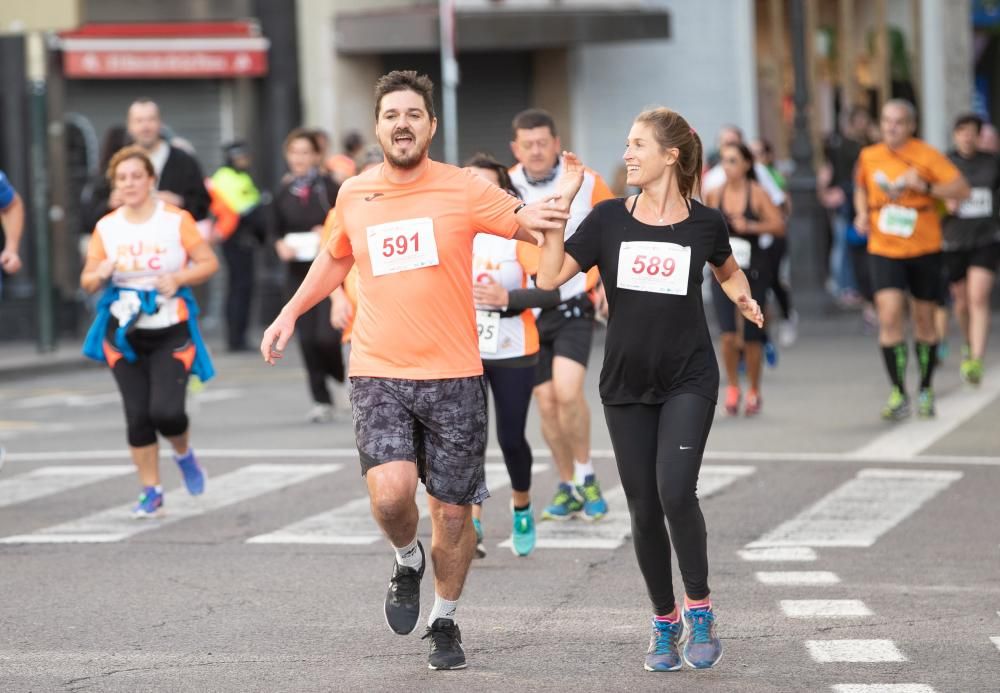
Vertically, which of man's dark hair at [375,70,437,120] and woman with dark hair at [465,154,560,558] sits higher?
man's dark hair at [375,70,437,120]

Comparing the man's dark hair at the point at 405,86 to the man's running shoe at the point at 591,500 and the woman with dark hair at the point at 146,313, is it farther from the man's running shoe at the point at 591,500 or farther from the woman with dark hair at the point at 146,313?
the woman with dark hair at the point at 146,313

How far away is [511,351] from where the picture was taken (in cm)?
902

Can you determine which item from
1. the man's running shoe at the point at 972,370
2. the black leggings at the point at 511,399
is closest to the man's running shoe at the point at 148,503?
the black leggings at the point at 511,399

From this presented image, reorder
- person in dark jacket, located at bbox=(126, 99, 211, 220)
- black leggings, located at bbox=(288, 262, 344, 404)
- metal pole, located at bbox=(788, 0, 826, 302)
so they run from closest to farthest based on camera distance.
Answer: person in dark jacket, located at bbox=(126, 99, 211, 220)
black leggings, located at bbox=(288, 262, 344, 404)
metal pole, located at bbox=(788, 0, 826, 302)

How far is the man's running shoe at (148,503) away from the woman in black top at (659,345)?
412 centimetres

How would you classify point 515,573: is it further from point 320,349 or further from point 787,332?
point 787,332

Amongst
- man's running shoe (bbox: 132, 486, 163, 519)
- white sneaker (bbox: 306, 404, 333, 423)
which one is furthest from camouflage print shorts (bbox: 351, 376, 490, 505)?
white sneaker (bbox: 306, 404, 333, 423)

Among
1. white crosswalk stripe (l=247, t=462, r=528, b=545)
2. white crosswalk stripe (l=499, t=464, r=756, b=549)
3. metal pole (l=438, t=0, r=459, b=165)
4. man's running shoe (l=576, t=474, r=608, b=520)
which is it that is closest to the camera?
white crosswalk stripe (l=499, t=464, r=756, b=549)

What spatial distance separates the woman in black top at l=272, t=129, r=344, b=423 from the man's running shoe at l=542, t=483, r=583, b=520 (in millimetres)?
4737

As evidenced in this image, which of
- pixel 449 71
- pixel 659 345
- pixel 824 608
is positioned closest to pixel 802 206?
pixel 449 71

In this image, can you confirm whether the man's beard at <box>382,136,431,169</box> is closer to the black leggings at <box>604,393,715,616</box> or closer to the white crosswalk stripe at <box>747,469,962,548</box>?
the black leggings at <box>604,393,715,616</box>

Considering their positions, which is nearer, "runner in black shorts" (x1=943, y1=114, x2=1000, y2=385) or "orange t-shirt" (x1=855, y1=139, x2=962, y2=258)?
"orange t-shirt" (x1=855, y1=139, x2=962, y2=258)

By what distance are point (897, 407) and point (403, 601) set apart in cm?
732

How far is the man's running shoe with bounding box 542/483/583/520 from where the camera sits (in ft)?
33.4
